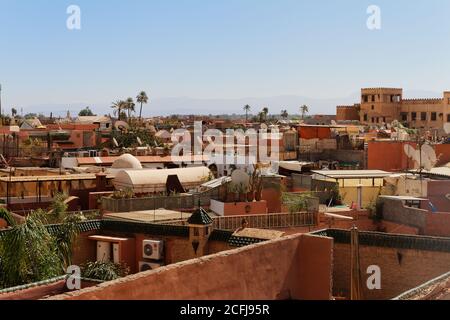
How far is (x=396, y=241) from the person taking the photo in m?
13.6

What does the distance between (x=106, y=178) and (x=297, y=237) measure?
14.0 metres

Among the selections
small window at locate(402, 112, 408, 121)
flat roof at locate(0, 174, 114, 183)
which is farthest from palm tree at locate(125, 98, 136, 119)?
flat roof at locate(0, 174, 114, 183)

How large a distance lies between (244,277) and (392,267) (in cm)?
515

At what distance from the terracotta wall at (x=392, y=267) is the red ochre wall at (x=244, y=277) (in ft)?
10.3

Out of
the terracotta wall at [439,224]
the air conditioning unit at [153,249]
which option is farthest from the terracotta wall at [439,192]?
Answer: the air conditioning unit at [153,249]

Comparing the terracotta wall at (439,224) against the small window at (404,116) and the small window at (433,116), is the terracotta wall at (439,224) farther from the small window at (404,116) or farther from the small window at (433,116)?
the small window at (404,116)

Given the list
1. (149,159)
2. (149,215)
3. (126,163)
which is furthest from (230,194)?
(149,159)

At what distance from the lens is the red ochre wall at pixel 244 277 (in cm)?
767

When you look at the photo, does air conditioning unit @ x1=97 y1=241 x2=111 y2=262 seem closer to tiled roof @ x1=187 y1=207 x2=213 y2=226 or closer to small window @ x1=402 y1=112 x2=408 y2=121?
tiled roof @ x1=187 y1=207 x2=213 y2=226

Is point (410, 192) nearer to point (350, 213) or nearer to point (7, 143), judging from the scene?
point (350, 213)

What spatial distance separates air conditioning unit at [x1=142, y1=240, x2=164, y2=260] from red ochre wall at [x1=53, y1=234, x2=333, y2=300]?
15.5ft

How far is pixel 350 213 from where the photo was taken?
18906mm

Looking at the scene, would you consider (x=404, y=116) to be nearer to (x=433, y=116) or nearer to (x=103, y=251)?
(x=433, y=116)

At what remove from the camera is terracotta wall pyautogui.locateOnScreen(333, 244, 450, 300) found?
43.1ft
